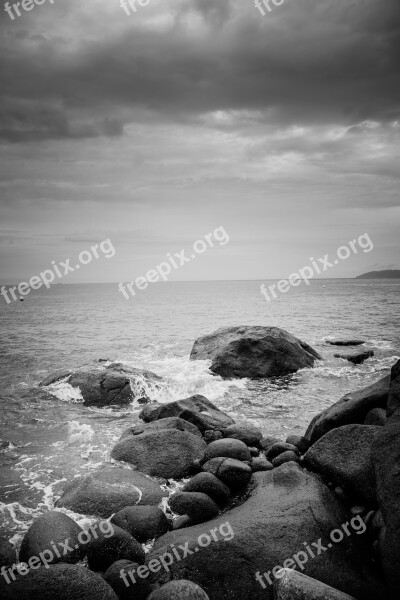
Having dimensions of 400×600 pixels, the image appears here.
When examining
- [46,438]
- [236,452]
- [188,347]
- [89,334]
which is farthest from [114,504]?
[89,334]

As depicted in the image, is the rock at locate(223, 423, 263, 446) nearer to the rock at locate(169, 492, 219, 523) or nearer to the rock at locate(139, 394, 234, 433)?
the rock at locate(139, 394, 234, 433)

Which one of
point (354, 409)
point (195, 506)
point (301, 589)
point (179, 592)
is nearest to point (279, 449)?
point (354, 409)

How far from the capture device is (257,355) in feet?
Answer: 66.5

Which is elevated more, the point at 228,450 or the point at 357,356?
the point at 228,450

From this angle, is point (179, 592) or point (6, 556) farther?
point (6, 556)

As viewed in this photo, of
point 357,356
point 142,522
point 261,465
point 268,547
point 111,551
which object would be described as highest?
point 111,551

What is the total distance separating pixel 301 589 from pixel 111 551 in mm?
3086

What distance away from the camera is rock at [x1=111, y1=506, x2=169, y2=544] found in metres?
6.71

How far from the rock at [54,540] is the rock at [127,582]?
Answer: 1.10 meters

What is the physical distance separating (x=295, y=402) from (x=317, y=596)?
11.2 metres

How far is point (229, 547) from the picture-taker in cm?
596

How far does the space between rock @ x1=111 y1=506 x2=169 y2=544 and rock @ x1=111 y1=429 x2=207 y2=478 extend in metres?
2.25
